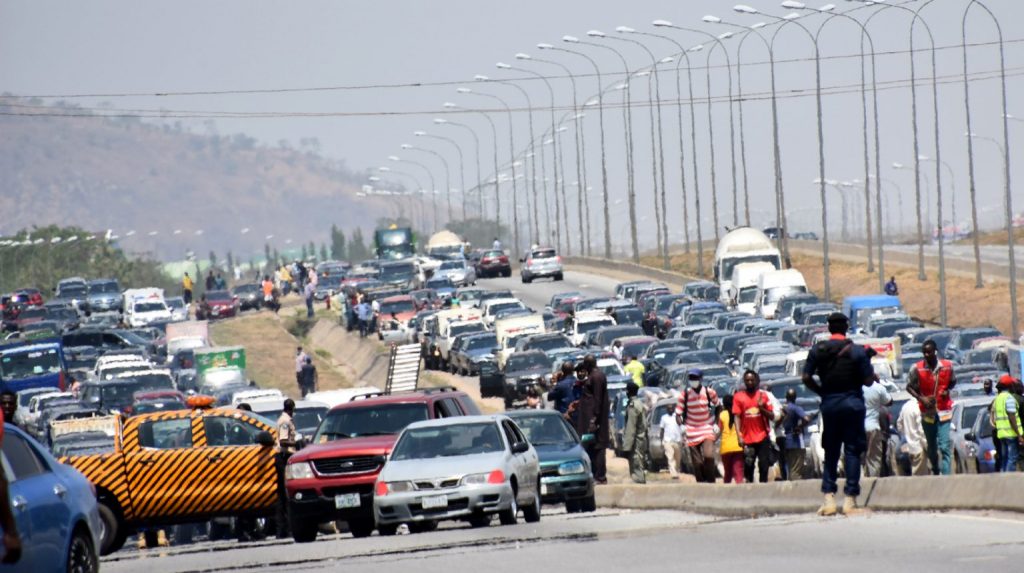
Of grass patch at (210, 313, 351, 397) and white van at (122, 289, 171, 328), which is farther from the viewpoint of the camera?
white van at (122, 289, 171, 328)

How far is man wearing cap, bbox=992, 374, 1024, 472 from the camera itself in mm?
24359

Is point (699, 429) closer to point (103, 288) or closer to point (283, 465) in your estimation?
point (283, 465)

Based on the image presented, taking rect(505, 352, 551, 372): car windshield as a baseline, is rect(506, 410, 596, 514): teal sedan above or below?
above

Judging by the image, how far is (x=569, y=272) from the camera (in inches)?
4611

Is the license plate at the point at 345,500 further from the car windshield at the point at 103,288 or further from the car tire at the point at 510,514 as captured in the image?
the car windshield at the point at 103,288

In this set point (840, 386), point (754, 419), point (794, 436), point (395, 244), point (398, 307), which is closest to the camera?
point (840, 386)

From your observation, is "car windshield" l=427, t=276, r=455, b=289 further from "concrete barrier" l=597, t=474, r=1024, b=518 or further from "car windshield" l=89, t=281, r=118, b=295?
"concrete barrier" l=597, t=474, r=1024, b=518

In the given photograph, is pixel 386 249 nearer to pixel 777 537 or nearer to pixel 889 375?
pixel 889 375

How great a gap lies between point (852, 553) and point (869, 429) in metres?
13.9

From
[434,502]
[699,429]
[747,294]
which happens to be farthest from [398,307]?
[434,502]

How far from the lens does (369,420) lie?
23.9m

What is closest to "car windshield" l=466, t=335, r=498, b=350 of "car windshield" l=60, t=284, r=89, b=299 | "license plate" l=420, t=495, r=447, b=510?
"car windshield" l=60, t=284, r=89, b=299

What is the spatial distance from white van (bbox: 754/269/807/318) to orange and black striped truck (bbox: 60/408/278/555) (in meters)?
46.4

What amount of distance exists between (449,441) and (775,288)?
48.9m
